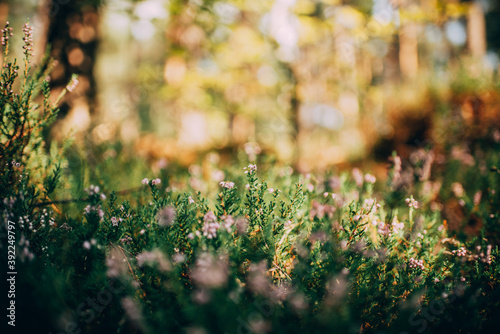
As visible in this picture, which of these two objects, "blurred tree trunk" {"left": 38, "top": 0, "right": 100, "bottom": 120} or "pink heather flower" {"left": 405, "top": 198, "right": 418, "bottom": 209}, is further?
"blurred tree trunk" {"left": 38, "top": 0, "right": 100, "bottom": 120}

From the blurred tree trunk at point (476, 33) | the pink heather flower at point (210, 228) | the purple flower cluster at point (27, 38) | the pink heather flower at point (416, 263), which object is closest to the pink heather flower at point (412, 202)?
the pink heather flower at point (416, 263)

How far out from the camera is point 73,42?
13.4 ft

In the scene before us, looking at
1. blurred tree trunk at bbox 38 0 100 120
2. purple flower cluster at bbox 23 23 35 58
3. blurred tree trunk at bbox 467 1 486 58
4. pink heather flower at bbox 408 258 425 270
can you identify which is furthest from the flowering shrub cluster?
blurred tree trunk at bbox 467 1 486 58

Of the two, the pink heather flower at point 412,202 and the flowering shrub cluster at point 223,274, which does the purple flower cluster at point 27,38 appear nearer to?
the flowering shrub cluster at point 223,274

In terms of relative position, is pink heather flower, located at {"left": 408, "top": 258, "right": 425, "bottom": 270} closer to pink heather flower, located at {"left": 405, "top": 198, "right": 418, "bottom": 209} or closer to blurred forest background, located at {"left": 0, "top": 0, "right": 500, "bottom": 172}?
pink heather flower, located at {"left": 405, "top": 198, "right": 418, "bottom": 209}

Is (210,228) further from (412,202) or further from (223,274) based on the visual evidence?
(412,202)

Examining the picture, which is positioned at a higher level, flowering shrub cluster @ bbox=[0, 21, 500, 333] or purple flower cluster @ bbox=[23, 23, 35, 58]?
purple flower cluster @ bbox=[23, 23, 35, 58]

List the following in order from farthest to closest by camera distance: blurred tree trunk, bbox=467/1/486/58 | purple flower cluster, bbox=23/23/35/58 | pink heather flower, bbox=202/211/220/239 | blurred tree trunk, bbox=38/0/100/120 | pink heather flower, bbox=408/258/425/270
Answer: blurred tree trunk, bbox=467/1/486/58 < blurred tree trunk, bbox=38/0/100/120 < purple flower cluster, bbox=23/23/35/58 < pink heather flower, bbox=408/258/425/270 < pink heather flower, bbox=202/211/220/239

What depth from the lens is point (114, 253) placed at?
165cm

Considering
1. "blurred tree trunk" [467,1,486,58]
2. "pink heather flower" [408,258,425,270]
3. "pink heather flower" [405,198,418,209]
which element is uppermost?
"blurred tree trunk" [467,1,486,58]

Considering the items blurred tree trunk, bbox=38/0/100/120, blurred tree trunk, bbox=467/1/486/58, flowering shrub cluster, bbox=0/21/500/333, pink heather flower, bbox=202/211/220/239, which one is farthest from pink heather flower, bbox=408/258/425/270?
blurred tree trunk, bbox=467/1/486/58

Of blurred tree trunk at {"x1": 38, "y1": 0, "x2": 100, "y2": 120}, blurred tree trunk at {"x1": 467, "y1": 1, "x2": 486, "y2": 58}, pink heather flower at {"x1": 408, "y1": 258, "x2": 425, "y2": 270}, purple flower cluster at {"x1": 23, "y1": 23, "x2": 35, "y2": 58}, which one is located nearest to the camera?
pink heather flower at {"x1": 408, "y1": 258, "x2": 425, "y2": 270}

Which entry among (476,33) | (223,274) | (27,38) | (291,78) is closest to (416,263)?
(223,274)

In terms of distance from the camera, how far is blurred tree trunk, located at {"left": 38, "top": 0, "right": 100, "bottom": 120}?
156 inches
